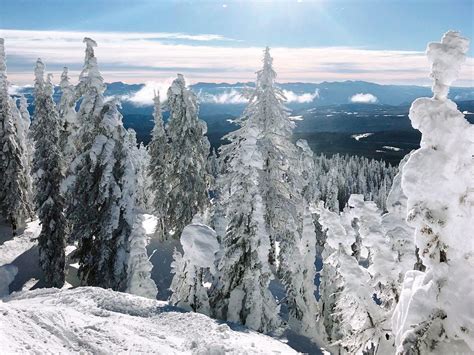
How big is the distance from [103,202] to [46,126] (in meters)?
12.1

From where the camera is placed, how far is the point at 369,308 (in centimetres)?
965

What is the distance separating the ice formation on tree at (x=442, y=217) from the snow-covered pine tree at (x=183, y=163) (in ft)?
95.0

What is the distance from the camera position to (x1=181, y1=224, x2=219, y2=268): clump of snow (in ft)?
51.8

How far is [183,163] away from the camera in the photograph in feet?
114

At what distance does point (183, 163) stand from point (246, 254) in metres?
18.1

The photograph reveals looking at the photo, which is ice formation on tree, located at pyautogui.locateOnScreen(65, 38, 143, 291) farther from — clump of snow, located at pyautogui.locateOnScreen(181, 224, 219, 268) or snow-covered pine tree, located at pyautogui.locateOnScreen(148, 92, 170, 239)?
snow-covered pine tree, located at pyautogui.locateOnScreen(148, 92, 170, 239)

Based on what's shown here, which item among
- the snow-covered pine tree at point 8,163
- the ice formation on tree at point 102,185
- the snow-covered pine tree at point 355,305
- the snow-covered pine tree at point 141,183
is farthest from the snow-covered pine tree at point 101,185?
the snow-covered pine tree at point 8,163

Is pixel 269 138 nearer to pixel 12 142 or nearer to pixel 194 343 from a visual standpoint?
pixel 194 343

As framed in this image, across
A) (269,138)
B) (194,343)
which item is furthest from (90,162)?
(194,343)

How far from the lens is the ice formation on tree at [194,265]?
51.9ft

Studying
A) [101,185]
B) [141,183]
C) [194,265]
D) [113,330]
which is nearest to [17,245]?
[141,183]

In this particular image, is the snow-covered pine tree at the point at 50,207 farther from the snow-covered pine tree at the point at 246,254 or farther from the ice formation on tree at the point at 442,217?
the ice formation on tree at the point at 442,217

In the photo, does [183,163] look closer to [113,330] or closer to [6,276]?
[6,276]

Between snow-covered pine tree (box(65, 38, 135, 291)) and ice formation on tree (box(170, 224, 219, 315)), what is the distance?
23.5ft
